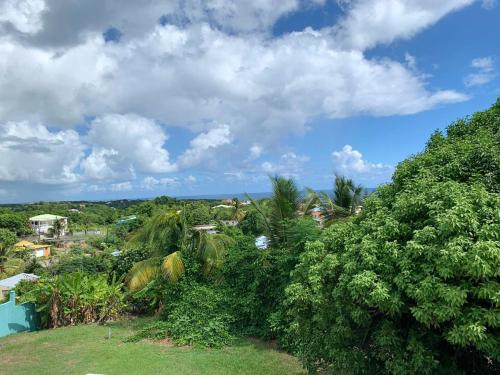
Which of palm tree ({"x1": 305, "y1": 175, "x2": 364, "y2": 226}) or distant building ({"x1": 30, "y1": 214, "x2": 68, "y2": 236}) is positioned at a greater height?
palm tree ({"x1": 305, "y1": 175, "x2": 364, "y2": 226})

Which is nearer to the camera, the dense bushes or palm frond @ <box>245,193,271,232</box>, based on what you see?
the dense bushes

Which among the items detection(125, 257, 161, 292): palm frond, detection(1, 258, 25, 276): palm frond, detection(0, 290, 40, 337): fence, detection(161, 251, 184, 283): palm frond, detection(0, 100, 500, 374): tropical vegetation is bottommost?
detection(1, 258, 25, 276): palm frond

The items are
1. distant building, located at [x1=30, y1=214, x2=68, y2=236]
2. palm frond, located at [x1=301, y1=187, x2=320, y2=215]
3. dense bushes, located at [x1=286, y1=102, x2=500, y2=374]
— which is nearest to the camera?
dense bushes, located at [x1=286, y1=102, x2=500, y2=374]

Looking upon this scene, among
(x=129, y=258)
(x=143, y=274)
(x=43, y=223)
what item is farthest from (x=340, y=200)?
(x=43, y=223)

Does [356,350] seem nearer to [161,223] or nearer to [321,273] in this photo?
[321,273]

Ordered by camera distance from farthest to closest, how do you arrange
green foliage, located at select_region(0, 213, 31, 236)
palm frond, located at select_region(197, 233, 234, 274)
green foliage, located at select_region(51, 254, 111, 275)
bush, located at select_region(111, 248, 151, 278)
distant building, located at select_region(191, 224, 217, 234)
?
green foliage, located at select_region(0, 213, 31, 236)
green foliage, located at select_region(51, 254, 111, 275)
bush, located at select_region(111, 248, 151, 278)
distant building, located at select_region(191, 224, 217, 234)
palm frond, located at select_region(197, 233, 234, 274)

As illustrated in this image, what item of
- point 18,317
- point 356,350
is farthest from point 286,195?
point 18,317

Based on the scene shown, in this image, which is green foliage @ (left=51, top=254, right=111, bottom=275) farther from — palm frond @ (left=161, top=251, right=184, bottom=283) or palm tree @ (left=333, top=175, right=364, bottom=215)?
palm tree @ (left=333, top=175, right=364, bottom=215)

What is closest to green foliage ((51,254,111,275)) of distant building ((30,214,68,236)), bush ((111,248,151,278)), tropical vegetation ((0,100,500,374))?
bush ((111,248,151,278))

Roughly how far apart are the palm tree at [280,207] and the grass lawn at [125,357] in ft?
11.1

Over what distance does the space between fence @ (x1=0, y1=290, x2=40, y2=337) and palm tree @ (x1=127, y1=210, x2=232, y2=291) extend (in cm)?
335

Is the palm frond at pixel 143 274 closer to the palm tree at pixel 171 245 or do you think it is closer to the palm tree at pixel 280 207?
the palm tree at pixel 171 245

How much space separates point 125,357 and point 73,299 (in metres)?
4.94

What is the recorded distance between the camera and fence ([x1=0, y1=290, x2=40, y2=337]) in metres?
13.5
